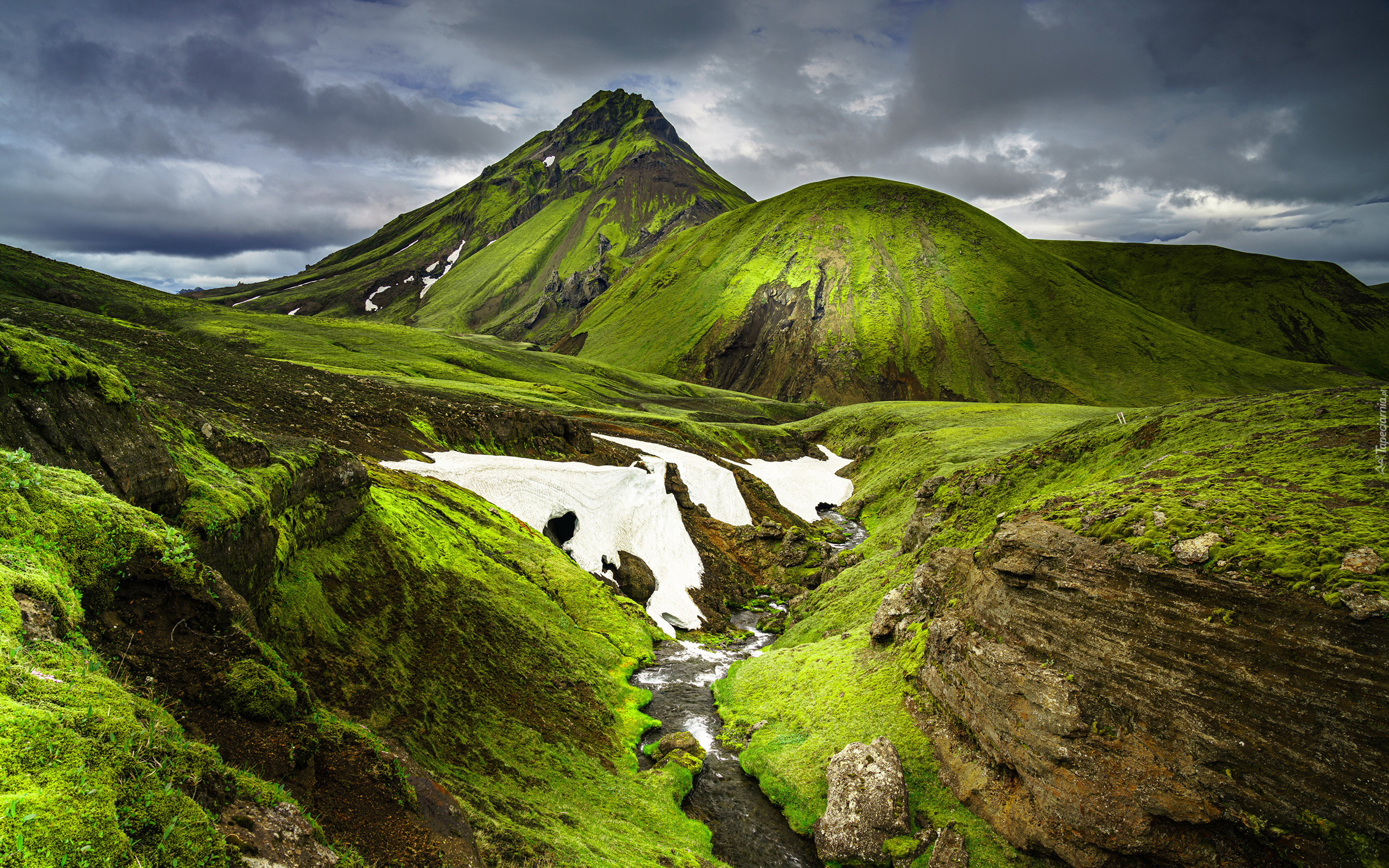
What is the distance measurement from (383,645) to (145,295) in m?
142

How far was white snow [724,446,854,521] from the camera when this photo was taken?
81625 millimetres

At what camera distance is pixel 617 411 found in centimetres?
11162

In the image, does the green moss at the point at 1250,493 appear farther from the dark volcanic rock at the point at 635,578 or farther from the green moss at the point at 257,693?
the green moss at the point at 257,693

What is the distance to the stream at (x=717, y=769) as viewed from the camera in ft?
71.4

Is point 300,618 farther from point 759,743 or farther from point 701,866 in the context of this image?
point 759,743

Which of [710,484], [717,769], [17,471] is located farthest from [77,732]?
[710,484]

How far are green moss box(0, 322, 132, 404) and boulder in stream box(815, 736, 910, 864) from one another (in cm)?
2492

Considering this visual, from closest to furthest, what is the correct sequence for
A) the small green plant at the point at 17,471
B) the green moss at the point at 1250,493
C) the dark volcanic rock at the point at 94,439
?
the small green plant at the point at 17,471
the dark volcanic rock at the point at 94,439
the green moss at the point at 1250,493

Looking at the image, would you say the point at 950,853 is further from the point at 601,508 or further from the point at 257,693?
the point at 601,508

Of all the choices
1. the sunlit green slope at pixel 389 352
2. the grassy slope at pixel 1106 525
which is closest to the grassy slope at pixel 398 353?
the sunlit green slope at pixel 389 352

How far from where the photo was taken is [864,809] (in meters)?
21.3

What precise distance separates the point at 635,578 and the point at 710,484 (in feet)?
76.6

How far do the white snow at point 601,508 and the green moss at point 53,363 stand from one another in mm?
26352

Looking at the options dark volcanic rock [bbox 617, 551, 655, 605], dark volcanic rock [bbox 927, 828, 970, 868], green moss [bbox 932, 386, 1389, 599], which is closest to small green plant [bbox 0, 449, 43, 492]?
dark volcanic rock [bbox 927, 828, 970, 868]
